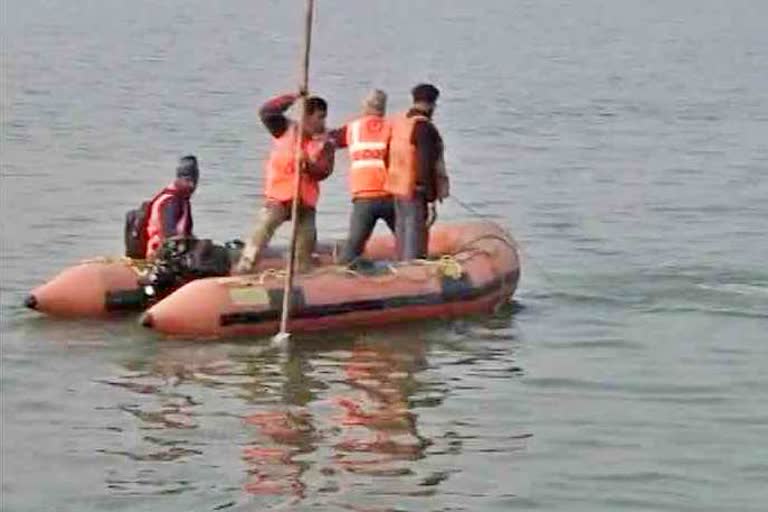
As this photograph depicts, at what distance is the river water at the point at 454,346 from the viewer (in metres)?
11.5

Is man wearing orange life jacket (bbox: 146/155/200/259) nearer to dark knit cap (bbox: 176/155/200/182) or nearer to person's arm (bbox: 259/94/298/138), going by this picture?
dark knit cap (bbox: 176/155/200/182)

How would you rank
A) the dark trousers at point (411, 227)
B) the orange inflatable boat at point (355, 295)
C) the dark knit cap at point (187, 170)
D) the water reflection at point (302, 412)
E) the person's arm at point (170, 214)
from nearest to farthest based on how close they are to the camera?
the water reflection at point (302, 412) < the orange inflatable boat at point (355, 295) < the dark knit cap at point (187, 170) < the person's arm at point (170, 214) < the dark trousers at point (411, 227)

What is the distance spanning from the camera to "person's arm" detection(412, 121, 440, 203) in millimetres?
15719

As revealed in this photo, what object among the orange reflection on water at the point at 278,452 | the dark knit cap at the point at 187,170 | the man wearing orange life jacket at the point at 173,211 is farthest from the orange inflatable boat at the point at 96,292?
the orange reflection on water at the point at 278,452

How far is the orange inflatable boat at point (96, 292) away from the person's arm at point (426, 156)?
2.09m

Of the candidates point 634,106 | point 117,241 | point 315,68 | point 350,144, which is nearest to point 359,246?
point 350,144

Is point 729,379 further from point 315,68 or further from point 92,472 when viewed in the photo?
point 315,68

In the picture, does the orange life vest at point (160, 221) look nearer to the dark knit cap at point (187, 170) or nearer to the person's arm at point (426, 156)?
the dark knit cap at point (187, 170)

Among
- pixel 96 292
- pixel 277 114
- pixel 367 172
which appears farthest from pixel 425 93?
pixel 96 292

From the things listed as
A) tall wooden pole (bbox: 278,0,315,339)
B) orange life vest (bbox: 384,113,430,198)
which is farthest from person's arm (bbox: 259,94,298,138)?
orange life vest (bbox: 384,113,430,198)

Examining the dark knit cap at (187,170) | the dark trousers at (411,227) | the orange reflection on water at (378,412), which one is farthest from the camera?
the dark trousers at (411,227)

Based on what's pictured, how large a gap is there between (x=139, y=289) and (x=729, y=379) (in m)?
4.28

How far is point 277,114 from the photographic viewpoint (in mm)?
15469

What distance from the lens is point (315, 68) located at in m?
44.9
